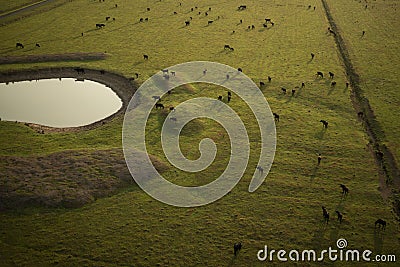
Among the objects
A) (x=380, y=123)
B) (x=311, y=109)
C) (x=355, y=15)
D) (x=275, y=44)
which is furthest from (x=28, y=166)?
(x=355, y=15)

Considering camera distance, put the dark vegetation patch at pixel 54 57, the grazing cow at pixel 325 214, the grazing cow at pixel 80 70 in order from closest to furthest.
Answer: the grazing cow at pixel 325 214 → the grazing cow at pixel 80 70 → the dark vegetation patch at pixel 54 57

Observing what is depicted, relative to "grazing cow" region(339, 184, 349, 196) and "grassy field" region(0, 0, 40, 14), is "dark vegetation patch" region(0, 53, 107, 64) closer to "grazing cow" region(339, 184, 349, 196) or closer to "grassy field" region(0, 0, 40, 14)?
"grassy field" region(0, 0, 40, 14)

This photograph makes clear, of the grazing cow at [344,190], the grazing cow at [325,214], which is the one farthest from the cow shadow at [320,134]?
the grazing cow at [325,214]

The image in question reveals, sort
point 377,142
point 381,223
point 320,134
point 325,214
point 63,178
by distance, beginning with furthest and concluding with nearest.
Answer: point 320,134
point 377,142
point 63,178
point 325,214
point 381,223

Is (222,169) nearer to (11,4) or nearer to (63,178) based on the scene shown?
(63,178)

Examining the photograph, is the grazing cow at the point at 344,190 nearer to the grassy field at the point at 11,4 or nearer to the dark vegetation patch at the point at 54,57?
the dark vegetation patch at the point at 54,57

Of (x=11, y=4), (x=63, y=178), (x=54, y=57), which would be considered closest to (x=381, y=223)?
(x=63, y=178)

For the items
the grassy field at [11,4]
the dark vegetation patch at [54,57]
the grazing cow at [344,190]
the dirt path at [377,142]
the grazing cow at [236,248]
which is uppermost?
the grassy field at [11,4]

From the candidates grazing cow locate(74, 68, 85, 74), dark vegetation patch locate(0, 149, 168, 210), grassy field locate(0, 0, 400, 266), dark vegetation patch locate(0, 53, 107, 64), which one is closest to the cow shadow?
grassy field locate(0, 0, 400, 266)
